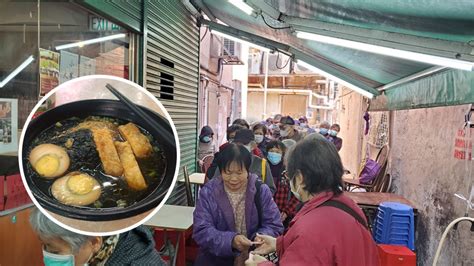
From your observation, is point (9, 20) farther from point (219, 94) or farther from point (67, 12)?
point (219, 94)

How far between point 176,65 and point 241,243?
357 cm

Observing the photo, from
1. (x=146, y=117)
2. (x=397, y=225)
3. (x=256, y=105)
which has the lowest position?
(x=397, y=225)

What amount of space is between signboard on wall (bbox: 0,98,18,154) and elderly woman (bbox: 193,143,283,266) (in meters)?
1.13

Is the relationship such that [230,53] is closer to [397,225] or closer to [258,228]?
[397,225]

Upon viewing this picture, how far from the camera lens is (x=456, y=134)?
389 centimetres

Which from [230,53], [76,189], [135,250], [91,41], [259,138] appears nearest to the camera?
[76,189]

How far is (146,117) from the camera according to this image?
0.90m

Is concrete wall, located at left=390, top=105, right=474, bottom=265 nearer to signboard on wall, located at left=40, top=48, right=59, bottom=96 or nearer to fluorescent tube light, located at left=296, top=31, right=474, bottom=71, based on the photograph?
fluorescent tube light, located at left=296, top=31, right=474, bottom=71

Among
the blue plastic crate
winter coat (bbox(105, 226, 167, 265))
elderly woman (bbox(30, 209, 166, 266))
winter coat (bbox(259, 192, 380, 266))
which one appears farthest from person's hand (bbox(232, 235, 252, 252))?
the blue plastic crate

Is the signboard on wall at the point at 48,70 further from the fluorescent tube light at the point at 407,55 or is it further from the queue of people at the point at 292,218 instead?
the fluorescent tube light at the point at 407,55

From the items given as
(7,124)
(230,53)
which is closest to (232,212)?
(7,124)

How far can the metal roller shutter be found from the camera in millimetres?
4180

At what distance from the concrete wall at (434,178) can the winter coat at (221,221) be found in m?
2.01

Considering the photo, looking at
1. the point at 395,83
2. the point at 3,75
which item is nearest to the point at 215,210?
the point at 3,75
